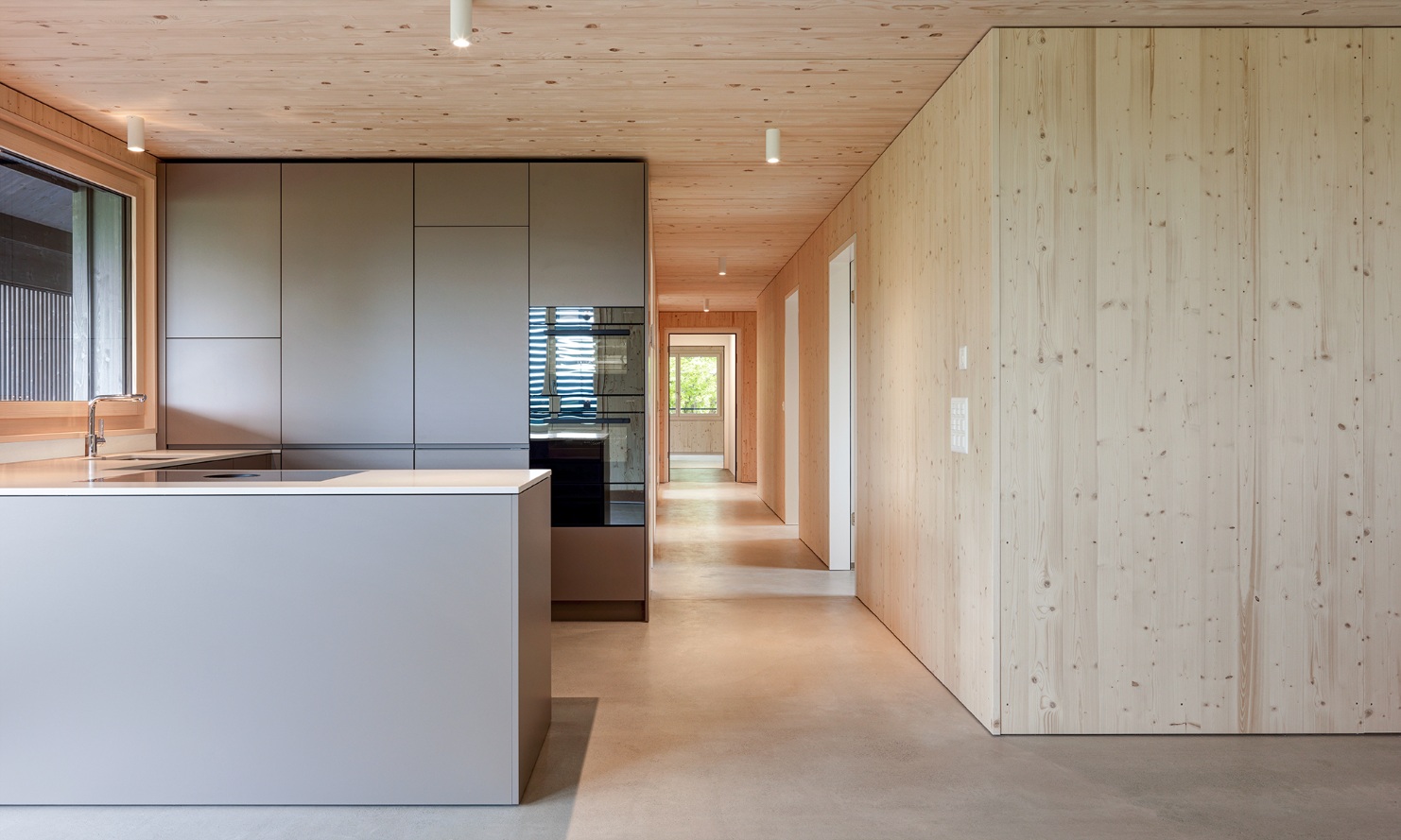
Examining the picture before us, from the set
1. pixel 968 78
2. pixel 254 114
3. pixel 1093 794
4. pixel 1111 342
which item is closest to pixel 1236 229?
pixel 1111 342

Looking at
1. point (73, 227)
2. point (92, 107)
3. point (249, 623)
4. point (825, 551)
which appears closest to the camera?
point (249, 623)

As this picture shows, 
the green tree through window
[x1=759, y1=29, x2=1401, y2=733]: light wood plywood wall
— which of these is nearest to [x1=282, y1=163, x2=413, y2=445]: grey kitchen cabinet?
[x1=759, y1=29, x2=1401, y2=733]: light wood plywood wall

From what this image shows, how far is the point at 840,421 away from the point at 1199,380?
11.4 ft

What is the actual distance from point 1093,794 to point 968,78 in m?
2.45

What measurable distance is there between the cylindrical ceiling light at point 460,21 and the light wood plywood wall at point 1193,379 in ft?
5.68

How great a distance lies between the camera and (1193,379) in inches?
127

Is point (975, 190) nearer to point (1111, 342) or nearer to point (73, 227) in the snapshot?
point (1111, 342)

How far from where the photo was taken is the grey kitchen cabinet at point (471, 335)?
4.91 metres

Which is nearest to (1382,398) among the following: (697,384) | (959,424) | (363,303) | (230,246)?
(959,424)

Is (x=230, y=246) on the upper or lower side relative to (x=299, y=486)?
upper

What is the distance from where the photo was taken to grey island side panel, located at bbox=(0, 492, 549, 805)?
103 inches

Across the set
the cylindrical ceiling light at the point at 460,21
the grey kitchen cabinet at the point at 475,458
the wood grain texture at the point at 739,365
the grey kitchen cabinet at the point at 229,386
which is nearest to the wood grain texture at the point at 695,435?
the wood grain texture at the point at 739,365

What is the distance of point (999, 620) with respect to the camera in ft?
10.5

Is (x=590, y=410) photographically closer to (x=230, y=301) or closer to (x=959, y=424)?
(x=230, y=301)
